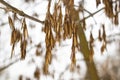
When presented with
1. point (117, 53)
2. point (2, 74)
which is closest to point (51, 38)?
point (2, 74)

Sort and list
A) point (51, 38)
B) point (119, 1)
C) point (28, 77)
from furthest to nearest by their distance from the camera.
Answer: point (28, 77) → point (119, 1) → point (51, 38)

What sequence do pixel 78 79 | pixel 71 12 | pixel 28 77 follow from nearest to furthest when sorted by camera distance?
pixel 71 12 → pixel 28 77 → pixel 78 79

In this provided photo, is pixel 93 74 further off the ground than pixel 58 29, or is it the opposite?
pixel 58 29

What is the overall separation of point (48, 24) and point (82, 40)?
1516 millimetres

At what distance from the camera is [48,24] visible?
1.49m

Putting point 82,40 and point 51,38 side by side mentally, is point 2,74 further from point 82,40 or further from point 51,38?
point 51,38

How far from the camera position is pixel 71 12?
156 centimetres

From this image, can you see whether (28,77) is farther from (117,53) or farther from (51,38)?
(51,38)

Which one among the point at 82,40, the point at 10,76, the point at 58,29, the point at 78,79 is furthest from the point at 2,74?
the point at 58,29

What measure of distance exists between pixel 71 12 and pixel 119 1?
30cm

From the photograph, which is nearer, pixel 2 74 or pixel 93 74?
pixel 93 74

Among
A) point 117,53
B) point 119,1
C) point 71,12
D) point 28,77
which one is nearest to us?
point 71,12

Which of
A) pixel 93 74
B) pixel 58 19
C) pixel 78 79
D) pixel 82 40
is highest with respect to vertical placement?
pixel 58 19

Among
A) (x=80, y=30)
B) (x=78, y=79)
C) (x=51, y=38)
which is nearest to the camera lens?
(x=51, y=38)
